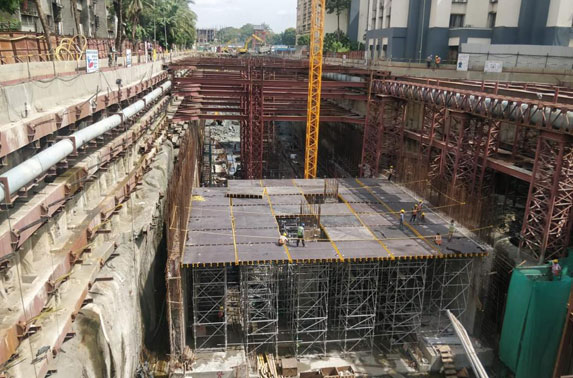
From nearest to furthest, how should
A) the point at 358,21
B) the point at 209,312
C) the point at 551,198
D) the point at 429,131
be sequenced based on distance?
1. the point at 551,198
2. the point at 209,312
3. the point at 429,131
4. the point at 358,21

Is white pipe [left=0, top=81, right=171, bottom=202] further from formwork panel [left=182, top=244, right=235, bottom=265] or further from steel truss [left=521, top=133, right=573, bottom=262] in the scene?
steel truss [left=521, top=133, right=573, bottom=262]

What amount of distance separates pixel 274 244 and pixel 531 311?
10912 millimetres

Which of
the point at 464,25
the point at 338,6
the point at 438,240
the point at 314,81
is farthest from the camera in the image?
the point at 338,6

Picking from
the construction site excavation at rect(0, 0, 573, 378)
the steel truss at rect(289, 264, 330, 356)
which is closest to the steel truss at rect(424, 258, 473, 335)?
the construction site excavation at rect(0, 0, 573, 378)

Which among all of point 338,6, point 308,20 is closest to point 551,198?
point 338,6

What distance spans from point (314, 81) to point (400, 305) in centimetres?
2275

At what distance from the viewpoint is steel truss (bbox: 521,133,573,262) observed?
20.4 metres

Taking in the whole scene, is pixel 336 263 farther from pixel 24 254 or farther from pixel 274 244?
pixel 24 254

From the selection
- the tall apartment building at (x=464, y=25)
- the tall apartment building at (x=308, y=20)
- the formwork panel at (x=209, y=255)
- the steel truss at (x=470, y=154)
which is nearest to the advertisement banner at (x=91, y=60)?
the formwork panel at (x=209, y=255)

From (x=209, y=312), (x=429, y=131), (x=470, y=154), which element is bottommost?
(x=209, y=312)

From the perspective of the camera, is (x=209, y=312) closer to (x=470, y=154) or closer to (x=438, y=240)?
(x=438, y=240)

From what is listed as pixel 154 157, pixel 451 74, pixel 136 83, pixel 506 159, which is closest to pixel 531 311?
pixel 506 159

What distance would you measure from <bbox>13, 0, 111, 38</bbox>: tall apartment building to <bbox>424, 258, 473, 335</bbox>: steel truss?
32754 millimetres

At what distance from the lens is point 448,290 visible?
2331 cm
